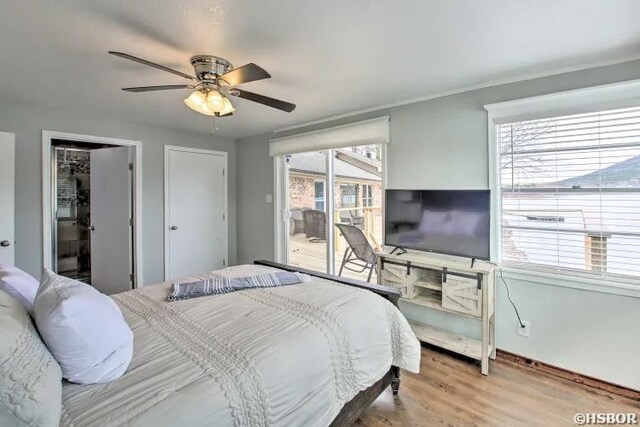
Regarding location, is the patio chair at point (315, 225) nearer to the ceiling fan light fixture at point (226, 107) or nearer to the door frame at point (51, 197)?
the ceiling fan light fixture at point (226, 107)

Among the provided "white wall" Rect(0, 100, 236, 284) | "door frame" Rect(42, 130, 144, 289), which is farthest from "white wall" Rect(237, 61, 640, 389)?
"door frame" Rect(42, 130, 144, 289)

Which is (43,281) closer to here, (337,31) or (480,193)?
(337,31)

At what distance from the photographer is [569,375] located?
7.54ft

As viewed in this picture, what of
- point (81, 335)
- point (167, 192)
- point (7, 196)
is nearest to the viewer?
point (81, 335)

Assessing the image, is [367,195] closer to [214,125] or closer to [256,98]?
[256,98]

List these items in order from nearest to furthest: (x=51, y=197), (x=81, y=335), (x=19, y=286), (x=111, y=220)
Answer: (x=81, y=335)
(x=19, y=286)
(x=51, y=197)
(x=111, y=220)

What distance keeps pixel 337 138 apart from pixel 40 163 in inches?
122

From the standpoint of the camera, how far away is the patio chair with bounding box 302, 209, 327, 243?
3.93 meters

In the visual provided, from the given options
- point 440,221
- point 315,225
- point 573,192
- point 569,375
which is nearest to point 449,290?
point 440,221

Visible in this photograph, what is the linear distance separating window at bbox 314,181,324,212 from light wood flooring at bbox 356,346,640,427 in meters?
2.13

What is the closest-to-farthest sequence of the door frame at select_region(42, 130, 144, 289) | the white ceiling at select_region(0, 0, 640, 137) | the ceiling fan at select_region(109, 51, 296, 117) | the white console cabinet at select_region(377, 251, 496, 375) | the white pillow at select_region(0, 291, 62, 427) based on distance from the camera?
the white pillow at select_region(0, 291, 62, 427) → the white ceiling at select_region(0, 0, 640, 137) → the ceiling fan at select_region(109, 51, 296, 117) → the white console cabinet at select_region(377, 251, 496, 375) → the door frame at select_region(42, 130, 144, 289)

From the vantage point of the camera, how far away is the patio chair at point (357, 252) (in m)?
3.43

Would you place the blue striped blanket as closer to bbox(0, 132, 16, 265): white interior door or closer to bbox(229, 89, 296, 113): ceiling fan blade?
bbox(229, 89, 296, 113): ceiling fan blade

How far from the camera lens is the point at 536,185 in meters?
2.44
